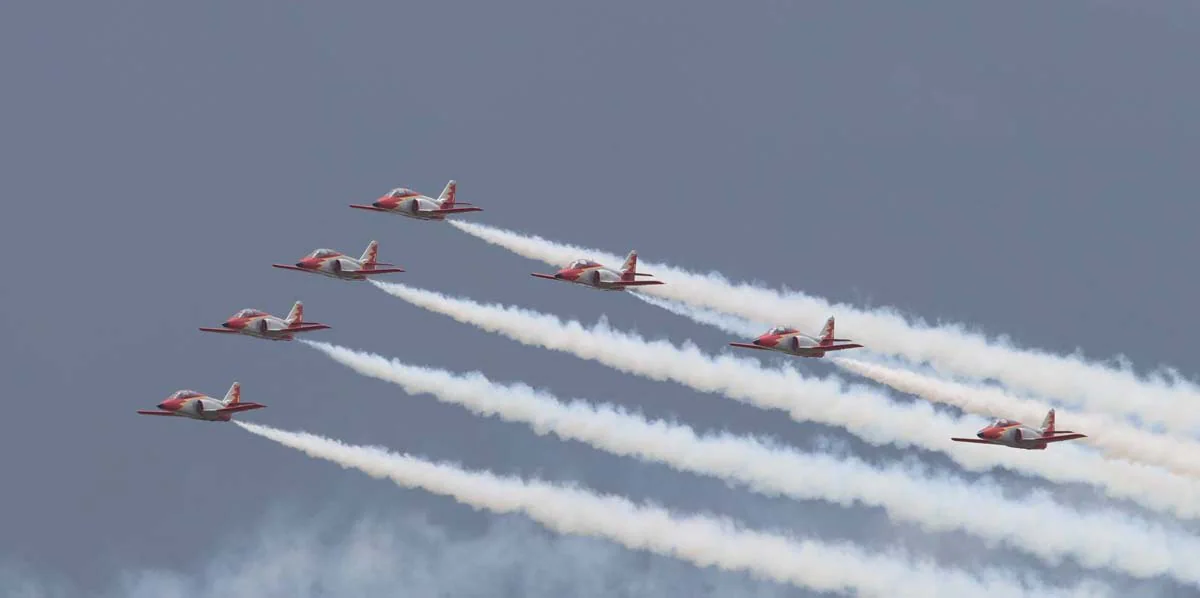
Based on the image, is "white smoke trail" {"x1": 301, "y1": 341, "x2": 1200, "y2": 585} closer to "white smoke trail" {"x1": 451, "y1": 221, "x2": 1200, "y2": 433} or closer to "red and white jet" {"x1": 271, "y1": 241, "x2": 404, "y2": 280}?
"red and white jet" {"x1": 271, "y1": 241, "x2": 404, "y2": 280}

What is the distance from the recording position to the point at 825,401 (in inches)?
5896

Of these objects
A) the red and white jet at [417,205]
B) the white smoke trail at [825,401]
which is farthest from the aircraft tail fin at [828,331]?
the red and white jet at [417,205]

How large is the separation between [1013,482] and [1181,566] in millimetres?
34370

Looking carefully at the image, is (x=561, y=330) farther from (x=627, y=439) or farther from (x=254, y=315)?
(x=254, y=315)

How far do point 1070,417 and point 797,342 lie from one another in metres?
15.3

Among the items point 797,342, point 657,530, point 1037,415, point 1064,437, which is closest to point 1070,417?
point 1037,415

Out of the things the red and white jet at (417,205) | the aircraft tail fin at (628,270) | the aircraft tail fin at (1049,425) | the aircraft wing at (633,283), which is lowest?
the aircraft tail fin at (1049,425)

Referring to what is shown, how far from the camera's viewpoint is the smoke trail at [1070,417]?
467 feet

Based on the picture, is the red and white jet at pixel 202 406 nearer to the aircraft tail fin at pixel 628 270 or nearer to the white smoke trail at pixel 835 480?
the white smoke trail at pixel 835 480

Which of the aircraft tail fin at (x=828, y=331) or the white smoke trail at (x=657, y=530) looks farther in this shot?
the white smoke trail at (x=657, y=530)

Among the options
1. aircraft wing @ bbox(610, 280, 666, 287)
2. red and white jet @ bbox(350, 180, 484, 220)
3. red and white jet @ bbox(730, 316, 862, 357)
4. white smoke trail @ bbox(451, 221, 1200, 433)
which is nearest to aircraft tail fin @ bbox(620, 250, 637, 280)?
aircraft wing @ bbox(610, 280, 666, 287)

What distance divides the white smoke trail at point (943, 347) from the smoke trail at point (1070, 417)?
7.79 feet

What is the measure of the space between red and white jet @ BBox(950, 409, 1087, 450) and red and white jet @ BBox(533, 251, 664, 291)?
18.5 metres

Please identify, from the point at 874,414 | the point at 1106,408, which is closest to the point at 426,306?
the point at 874,414
